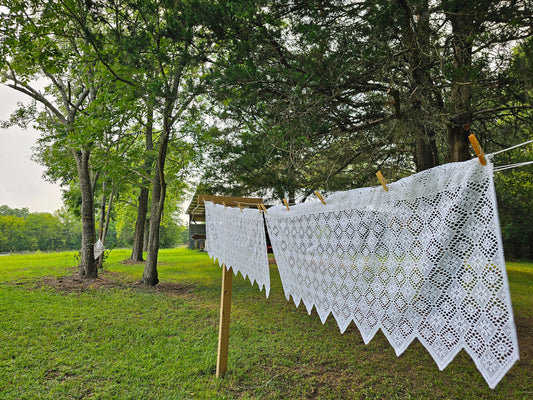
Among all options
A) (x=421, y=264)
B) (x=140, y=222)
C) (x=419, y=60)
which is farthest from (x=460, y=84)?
(x=140, y=222)

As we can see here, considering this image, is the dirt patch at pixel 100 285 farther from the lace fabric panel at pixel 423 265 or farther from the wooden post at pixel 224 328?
the lace fabric panel at pixel 423 265

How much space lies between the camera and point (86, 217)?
6.78m

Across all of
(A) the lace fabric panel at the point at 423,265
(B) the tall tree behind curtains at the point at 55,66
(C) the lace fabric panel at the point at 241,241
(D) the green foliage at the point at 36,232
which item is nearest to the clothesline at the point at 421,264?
(A) the lace fabric panel at the point at 423,265

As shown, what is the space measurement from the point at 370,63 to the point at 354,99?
1.02 meters

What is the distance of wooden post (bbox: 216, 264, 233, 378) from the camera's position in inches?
107

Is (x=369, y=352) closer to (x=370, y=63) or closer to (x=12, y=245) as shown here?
(x=370, y=63)

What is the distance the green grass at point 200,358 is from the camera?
2494 mm

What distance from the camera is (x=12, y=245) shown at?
107 ft

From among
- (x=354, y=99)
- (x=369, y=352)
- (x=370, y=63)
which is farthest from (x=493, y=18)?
(x=369, y=352)

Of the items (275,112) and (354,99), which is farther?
(354,99)

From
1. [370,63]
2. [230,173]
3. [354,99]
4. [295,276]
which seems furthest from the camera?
[230,173]

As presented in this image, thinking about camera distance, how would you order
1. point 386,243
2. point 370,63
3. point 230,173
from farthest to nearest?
point 230,173 → point 370,63 → point 386,243

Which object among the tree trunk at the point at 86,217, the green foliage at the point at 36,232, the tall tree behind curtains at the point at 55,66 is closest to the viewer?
the tall tree behind curtains at the point at 55,66

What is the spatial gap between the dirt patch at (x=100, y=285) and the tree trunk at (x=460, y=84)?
5200 mm
